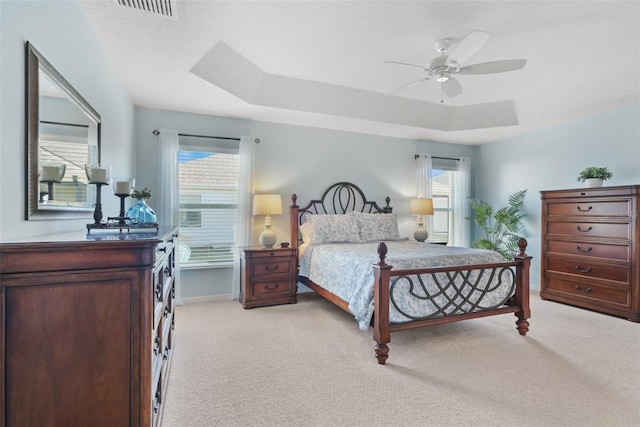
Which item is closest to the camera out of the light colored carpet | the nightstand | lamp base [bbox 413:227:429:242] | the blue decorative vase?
the light colored carpet

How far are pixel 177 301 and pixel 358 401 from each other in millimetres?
2830

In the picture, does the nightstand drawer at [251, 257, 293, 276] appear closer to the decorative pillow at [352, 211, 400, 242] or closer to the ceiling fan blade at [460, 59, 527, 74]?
the decorative pillow at [352, 211, 400, 242]

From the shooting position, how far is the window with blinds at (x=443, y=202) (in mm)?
5895

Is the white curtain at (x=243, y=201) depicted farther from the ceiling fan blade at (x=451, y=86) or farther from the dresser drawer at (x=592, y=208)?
the dresser drawer at (x=592, y=208)

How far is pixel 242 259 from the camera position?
4148 mm

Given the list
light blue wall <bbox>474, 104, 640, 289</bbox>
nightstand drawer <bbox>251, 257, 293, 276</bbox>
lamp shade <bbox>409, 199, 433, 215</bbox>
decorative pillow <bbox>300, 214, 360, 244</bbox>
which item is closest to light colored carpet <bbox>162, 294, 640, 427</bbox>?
nightstand drawer <bbox>251, 257, 293, 276</bbox>

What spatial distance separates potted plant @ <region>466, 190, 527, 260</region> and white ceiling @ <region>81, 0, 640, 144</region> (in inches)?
52.6

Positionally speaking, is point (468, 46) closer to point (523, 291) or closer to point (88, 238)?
point (523, 291)

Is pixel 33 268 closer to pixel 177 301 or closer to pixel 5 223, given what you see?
pixel 5 223

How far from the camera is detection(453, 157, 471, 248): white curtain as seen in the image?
19.5 ft

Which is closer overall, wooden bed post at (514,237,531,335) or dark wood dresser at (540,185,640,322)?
wooden bed post at (514,237,531,335)

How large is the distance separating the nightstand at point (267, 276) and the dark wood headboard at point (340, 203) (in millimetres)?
456

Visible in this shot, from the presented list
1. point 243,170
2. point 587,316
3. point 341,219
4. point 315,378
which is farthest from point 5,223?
point 587,316

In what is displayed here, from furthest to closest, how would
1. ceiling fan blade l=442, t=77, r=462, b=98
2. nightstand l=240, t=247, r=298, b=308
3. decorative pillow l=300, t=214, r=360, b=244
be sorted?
1. decorative pillow l=300, t=214, r=360, b=244
2. nightstand l=240, t=247, r=298, b=308
3. ceiling fan blade l=442, t=77, r=462, b=98
